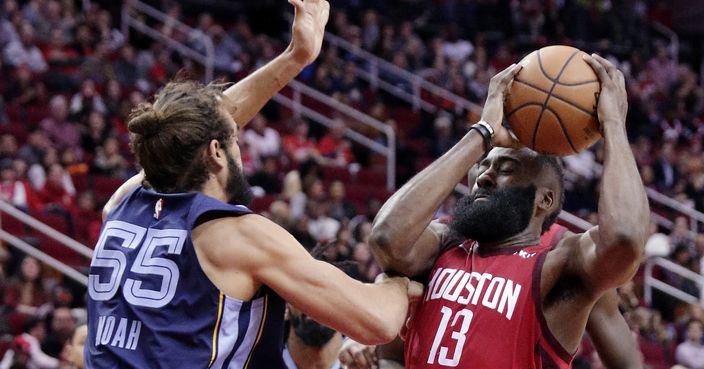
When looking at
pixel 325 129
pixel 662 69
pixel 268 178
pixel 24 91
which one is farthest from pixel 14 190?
pixel 662 69

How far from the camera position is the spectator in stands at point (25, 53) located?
12.9m

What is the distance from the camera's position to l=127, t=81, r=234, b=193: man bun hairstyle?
123 inches

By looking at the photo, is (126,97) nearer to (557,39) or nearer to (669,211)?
(669,211)

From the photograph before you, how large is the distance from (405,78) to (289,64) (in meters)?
12.7

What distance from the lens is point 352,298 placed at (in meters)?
3.06

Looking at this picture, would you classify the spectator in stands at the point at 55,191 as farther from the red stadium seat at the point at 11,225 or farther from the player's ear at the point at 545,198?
the player's ear at the point at 545,198

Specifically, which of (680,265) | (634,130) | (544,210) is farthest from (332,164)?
(544,210)

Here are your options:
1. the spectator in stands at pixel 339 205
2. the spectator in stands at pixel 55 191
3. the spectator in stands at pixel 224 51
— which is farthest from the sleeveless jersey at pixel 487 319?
the spectator in stands at pixel 224 51

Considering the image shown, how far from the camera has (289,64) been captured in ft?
13.1

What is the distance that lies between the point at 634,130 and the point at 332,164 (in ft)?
20.9

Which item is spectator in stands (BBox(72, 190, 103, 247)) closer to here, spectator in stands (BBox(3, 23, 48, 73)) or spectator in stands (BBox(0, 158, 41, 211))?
spectator in stands (BBox(0, 158, 41, 211))


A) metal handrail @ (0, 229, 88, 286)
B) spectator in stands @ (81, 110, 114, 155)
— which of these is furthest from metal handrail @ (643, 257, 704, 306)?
metal handrail @ (0, 229, 88, 286)

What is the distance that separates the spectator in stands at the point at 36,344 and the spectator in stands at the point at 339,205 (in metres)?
4.31

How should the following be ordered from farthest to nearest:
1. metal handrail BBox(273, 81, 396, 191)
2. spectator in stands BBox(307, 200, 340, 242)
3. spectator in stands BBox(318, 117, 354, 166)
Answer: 1. metal handrail BBox(273, 81, 396, 191)
2. spectator in stands BBox(318, 117, 354, 166)
3. spectator in stands BBox(307, 200, 340, 242)
